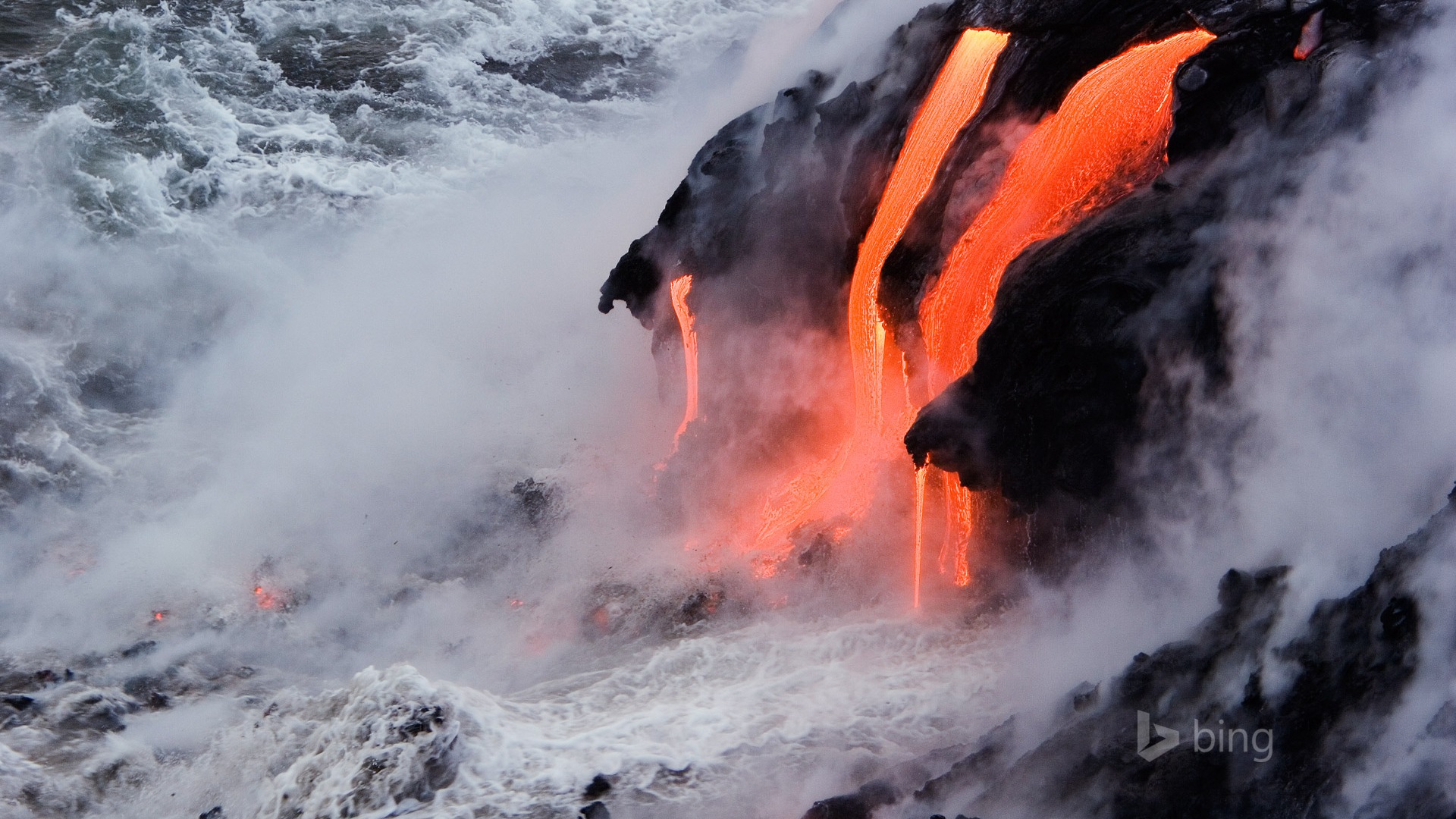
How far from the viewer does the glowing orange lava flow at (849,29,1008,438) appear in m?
13.5

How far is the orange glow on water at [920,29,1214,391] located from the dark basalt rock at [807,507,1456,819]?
4630 millimetres

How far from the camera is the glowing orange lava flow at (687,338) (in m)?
16.2

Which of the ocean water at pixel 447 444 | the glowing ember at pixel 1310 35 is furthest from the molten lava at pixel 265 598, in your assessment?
the glowing ember at pixel 1310 35

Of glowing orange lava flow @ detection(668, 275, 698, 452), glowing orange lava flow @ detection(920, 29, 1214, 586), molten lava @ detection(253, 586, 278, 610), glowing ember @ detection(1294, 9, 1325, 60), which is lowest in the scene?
molten lava @ detection(253, 586, 278, 610)

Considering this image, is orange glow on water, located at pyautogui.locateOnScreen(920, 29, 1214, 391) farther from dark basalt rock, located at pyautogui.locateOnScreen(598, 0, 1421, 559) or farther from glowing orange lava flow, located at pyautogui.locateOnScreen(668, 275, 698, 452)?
glowing orange lava flow, located at pyautogui.locateOnScreen(668, 275, 698, 452)

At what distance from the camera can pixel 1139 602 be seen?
12328 millimetres

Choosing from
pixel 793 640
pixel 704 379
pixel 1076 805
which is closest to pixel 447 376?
pixel 704 379

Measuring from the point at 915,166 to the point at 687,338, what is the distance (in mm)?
4503

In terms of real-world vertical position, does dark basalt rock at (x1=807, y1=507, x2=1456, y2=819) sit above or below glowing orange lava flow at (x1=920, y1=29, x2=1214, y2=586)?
below

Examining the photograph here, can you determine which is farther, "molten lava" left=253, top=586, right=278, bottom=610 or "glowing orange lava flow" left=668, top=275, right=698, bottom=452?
"glowing orange lava flow" left=668, top=275, right=698, bottom=452

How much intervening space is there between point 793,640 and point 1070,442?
4.45 meters

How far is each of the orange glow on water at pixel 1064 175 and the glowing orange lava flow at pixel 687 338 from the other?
3940 millimetres

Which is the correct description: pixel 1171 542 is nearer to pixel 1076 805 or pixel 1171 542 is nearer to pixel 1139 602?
pixel 1139 602

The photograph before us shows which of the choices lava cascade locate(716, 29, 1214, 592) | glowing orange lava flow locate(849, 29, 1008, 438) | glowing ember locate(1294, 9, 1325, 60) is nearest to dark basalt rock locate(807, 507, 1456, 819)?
lava cascade locate(716, 29, 1214, 592)
